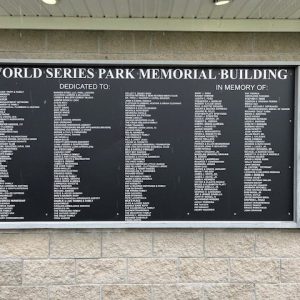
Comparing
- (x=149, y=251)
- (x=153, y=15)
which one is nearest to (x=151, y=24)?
(x=153, y=15)

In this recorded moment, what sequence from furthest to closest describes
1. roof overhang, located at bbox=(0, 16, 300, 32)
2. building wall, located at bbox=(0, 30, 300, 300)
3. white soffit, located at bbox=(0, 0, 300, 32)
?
building wall, located at bbox=(0, 30, 300, 300) < roof overhang, located at bbox=(0, 16, 300, 32) < white soffit, located at bbox=(0, 0, 300, 32)

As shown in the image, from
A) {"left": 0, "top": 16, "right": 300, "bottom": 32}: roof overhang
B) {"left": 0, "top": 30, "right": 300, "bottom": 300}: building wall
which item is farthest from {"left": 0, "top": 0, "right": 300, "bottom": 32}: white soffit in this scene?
{"left": 0, "top": 30, "right": 300, "bottom": 300}: building wall

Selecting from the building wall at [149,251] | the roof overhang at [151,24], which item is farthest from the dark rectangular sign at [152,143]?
the roof overhang at [151,24]

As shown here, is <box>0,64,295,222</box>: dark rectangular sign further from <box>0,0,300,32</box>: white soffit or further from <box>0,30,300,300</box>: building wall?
<box>0,0,300,32</box>: white soffit

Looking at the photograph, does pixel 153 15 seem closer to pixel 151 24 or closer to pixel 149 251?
pixel 151 24

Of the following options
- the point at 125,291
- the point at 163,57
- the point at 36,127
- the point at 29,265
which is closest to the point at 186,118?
the point at 163,57

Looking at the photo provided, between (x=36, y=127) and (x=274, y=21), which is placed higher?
(x=274, y=21)

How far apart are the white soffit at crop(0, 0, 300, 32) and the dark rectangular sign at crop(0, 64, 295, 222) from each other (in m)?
0.35

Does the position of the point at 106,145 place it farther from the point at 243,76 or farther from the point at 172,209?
the point at 243,76

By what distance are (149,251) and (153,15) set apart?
6.69 ft

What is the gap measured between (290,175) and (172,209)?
3.57ft

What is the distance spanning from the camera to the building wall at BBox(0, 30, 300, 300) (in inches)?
122

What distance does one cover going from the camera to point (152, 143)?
3.09 m

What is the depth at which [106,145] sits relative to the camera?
3.09 metres
